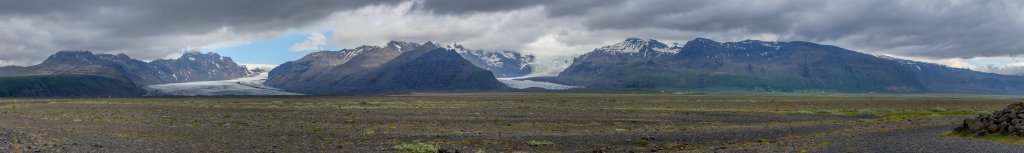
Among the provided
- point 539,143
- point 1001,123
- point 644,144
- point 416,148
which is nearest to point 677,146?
point 644,144

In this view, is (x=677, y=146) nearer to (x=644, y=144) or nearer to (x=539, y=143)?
(x=644, y=144)

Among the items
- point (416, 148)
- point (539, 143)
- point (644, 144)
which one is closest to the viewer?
point (416, 148)

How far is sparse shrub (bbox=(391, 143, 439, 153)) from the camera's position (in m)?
29.2

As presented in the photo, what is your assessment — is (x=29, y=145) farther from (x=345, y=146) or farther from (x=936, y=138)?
(x=936, y=138)

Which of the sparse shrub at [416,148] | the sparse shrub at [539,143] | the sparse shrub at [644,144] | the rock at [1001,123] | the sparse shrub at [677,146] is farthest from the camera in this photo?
the sparse shrub at [644,144]

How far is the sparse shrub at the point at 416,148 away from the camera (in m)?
29.2

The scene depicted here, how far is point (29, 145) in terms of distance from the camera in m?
28.9

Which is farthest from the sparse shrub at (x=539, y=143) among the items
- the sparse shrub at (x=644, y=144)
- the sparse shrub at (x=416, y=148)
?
the sparse shrub at (x=416, y=148)

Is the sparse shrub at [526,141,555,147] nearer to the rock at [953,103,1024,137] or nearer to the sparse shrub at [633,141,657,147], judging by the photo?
the sparse shrub at [633,141,657,147]

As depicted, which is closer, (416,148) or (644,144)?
(416,148)

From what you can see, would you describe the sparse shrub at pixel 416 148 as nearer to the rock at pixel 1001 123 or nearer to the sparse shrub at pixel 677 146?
the sparse shrub at pixel 677 146

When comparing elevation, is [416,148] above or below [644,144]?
above

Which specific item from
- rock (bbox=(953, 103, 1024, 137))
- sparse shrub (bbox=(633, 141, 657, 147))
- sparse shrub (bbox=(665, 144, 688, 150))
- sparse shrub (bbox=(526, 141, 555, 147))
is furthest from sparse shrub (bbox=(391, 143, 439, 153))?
rock (bbox=(953, 103, 1024, 137))

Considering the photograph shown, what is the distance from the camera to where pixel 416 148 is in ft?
97.6
